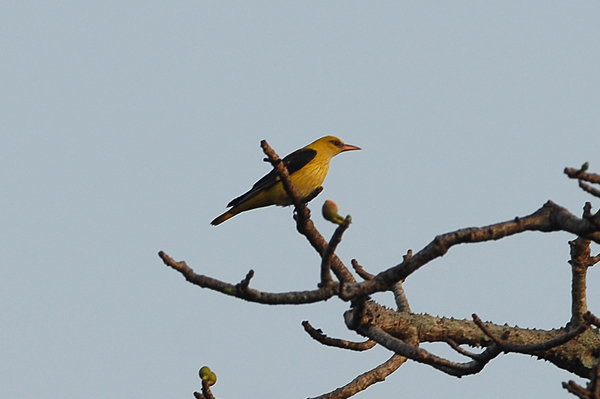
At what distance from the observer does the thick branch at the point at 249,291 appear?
2.96 m

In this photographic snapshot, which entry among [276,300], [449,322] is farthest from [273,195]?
[276,300]

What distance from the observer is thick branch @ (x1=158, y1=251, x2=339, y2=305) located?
2.96 m

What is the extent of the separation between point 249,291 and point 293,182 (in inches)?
221

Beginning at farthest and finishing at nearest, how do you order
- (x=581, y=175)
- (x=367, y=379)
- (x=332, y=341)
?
(x=367, y=379) → (x=332, y=341) → (x=581, y=175)

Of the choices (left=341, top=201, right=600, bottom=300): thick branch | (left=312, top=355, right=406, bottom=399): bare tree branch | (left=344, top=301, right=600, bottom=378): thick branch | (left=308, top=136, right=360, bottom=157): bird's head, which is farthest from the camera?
(left=308, top=136, right=360, bottom=157): bird's head

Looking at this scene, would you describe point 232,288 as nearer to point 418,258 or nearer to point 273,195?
point 418,258

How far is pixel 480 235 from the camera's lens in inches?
117

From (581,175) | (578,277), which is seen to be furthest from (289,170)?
(581,175)

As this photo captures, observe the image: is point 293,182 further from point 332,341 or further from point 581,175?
point 581,175

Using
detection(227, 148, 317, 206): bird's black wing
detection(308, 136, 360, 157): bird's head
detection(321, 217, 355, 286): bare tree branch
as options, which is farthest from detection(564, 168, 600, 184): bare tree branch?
detection(308, 136, 360, 157): bird's head

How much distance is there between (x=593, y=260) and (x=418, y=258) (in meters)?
2.15

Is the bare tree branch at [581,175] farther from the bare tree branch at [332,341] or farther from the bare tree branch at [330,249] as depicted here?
the bare tree branch at [332,341]

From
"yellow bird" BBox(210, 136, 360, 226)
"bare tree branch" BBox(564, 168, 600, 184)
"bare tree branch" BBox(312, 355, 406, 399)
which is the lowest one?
"bare tree branch" BBox(564, 168, 600, 184)

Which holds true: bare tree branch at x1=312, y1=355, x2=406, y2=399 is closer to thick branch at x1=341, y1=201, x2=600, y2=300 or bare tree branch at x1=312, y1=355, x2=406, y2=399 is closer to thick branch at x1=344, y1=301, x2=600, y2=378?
thick branch at x1=344, y1=301, x2=600, y2=378
